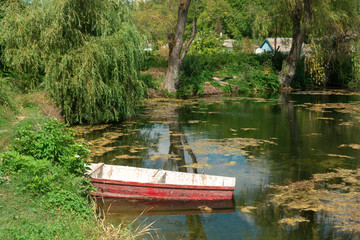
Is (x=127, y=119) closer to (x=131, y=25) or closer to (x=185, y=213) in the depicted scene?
(x=131, y=25)

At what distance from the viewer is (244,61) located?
33.5 meters

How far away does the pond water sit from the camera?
28.5ft

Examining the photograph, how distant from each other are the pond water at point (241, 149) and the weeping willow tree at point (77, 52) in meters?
1.30

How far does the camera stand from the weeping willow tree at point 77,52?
1652 cm

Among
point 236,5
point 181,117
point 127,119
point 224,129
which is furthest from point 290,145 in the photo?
point 236,5

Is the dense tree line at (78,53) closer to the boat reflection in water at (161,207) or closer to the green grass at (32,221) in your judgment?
the boat reflection in water at (161,207)

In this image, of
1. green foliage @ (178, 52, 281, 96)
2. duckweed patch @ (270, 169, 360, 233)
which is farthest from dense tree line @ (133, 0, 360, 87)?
duckweed patch @ (270, 169, 360, 233)

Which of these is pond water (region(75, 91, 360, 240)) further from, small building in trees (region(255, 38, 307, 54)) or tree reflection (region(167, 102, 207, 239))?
small building in trees (region(255, 38, 307, 54))

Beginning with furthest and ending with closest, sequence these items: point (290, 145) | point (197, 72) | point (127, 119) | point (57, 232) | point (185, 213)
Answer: point (197, 72) < point (127, 119) < point (290, 145) < point (185, 213) < point (57, 232)

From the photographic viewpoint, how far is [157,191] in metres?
9.94

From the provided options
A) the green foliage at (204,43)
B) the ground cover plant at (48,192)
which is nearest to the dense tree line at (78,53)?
the ground cover plant at (48,192)

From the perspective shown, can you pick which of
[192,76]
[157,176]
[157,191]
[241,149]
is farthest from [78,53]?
[192,76]

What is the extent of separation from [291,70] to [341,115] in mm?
10762

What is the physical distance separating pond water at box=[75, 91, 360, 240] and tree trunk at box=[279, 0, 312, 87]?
20.8 ft
